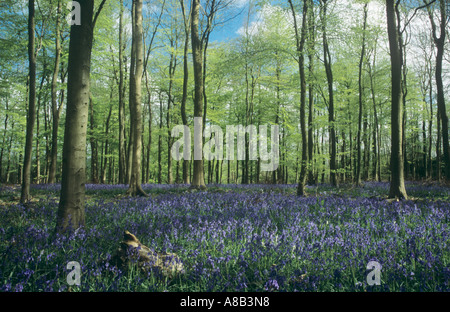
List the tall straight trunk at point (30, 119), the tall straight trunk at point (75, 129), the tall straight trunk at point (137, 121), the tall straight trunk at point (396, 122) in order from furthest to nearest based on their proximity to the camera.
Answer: the tall straight trunk at point (137, 121), the tall straight trunk at point (396, 122), the tall straight trunk at point (30, 119), the tall straight trunk at point (75, 129)

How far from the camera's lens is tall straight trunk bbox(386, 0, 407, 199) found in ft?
23.7

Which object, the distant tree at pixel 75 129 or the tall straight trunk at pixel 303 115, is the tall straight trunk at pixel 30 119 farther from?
the tall straight trunk at pixel 303 115

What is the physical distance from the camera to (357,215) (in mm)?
4953

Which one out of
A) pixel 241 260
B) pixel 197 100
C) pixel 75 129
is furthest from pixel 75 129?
pixel 197 100

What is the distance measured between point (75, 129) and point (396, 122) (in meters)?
8.32

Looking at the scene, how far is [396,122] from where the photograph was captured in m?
7.53

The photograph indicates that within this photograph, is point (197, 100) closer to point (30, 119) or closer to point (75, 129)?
point (30, 119)

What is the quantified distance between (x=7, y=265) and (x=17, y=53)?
1839 centimetres

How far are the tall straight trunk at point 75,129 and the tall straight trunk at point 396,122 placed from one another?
25.7ft

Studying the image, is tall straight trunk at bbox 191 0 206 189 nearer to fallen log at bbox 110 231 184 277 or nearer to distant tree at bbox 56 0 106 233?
distant tree at bbox 56 0 106 233

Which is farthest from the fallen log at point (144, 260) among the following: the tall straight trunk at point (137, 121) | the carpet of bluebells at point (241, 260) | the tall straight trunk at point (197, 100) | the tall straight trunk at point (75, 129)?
the tall straight trunk at point (197, 100)

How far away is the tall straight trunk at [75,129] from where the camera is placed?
3.81 meters

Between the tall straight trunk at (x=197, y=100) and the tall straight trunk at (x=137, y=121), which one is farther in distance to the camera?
the tall straight trunk at (x=197, y=100)
